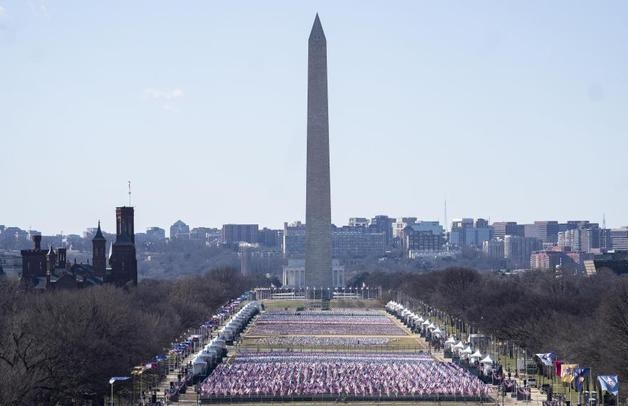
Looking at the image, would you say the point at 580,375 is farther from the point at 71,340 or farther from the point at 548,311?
the point at 548,311

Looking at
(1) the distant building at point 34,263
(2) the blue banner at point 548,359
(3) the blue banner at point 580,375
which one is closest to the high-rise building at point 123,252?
(1) the distant building at point 34,263

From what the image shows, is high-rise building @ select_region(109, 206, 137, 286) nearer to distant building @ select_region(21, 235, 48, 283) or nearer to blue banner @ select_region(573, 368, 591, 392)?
distant building @ select_region(21, 235, 48, 283)

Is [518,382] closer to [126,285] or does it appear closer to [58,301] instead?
[58,301]

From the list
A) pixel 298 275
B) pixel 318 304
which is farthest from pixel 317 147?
pixel 298 275

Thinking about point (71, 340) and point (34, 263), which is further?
point (34, 263)

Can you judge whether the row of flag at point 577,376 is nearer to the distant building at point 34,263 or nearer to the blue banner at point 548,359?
the blue banner at point 548,359

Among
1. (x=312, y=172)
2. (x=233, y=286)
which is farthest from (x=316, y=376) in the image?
(x=233, y=286)

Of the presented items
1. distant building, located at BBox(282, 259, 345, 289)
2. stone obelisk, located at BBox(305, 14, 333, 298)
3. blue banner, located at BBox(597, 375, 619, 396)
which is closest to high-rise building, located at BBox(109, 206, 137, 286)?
stone obelisk, located at BBox(305, 14, 333, 298)

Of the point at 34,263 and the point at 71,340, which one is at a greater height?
the point at 34,263
